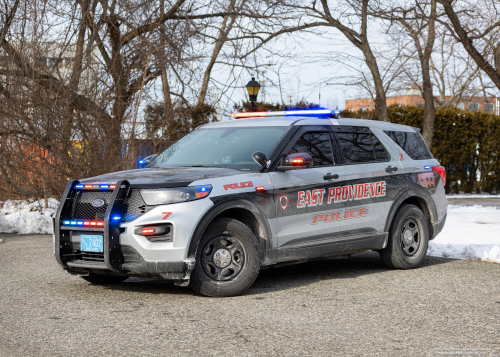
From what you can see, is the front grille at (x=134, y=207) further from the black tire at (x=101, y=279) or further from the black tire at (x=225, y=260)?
the black tire at (x=101, y=279)

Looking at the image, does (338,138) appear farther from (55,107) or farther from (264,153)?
(55,107)

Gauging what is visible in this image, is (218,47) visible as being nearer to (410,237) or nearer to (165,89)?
(165,89)

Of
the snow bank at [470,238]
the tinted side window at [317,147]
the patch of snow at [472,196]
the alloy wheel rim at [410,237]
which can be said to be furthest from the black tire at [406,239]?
the patch of snow at [472,196]

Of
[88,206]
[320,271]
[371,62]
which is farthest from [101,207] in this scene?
[371,62]

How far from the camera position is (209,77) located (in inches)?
771

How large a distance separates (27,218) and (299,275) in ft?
24.3

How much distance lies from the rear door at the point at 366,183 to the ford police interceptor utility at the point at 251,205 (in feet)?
0.05

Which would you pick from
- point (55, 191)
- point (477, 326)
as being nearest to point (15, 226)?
point (55, 191)

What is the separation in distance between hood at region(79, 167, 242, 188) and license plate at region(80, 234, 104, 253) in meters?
0.57

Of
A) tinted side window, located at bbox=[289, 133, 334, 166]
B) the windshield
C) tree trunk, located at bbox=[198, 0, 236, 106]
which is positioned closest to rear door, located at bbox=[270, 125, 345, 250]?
tinted side window, located at bbox=[289, 133, 334, 166]

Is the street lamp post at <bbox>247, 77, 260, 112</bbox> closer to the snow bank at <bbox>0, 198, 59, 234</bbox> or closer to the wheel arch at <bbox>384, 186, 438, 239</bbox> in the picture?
the snow bank at <bbox>0, 198, 59, 234</bbox>

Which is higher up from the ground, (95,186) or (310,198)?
(95,186)

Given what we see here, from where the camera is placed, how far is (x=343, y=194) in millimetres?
7574

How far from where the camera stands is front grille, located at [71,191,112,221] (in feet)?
20.8
